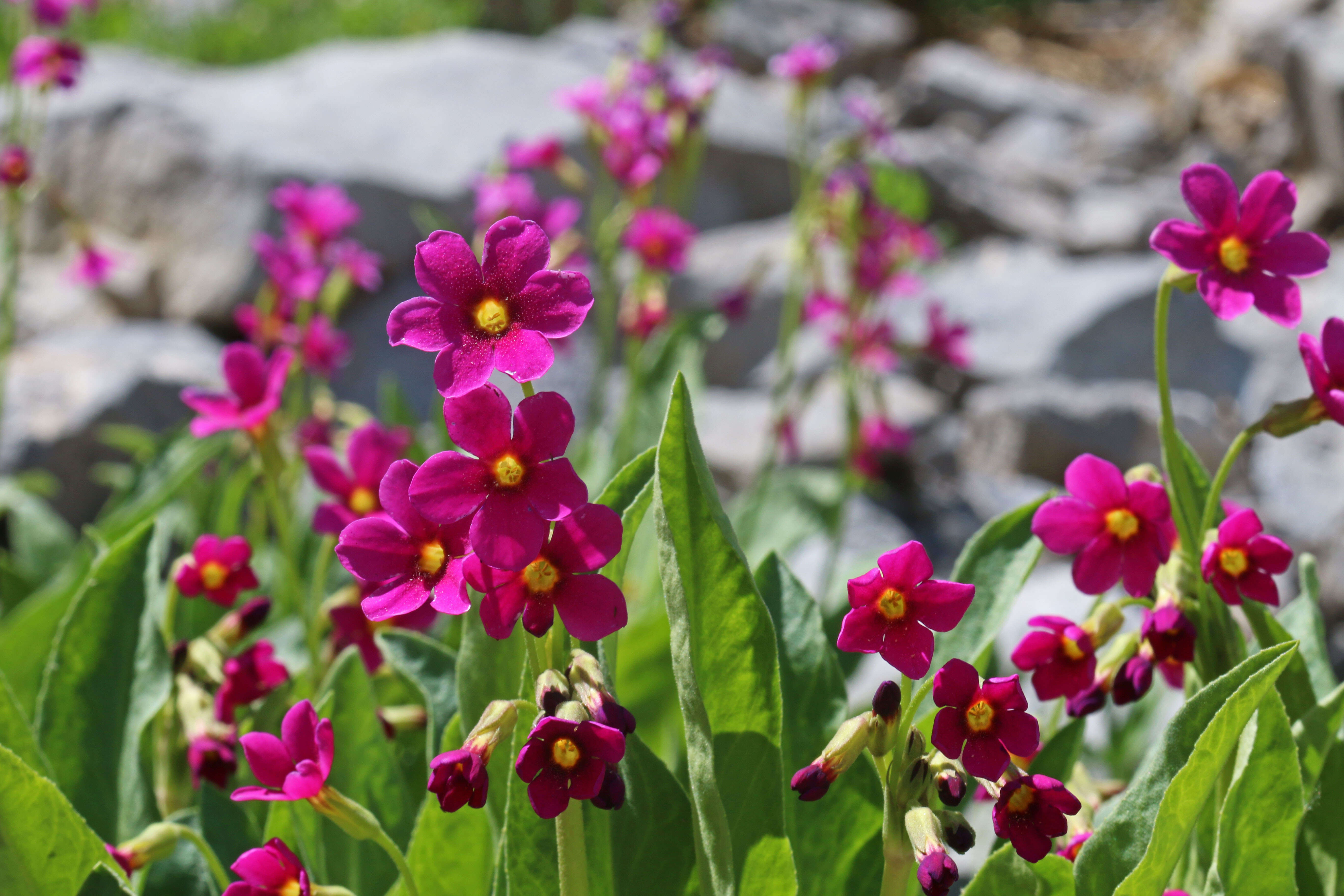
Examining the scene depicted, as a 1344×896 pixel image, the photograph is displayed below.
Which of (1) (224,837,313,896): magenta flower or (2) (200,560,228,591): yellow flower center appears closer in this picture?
(1) (224,837,313,896): magenta flower

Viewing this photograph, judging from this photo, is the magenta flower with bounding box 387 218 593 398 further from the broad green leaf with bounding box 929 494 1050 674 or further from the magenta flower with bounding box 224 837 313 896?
the broad green leaf with bounding box 929 494 1050 674

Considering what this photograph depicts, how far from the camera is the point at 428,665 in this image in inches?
47.4

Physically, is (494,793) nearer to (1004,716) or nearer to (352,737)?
(352,737)

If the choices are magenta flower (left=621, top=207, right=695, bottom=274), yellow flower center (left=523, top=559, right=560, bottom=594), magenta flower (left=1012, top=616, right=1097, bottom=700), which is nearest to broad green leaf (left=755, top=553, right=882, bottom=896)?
magenta flower (left=1012, top=616, right=1097, bottom=700)

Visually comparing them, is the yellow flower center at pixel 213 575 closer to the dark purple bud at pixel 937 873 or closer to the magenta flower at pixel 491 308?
the magenta flower at pixel 491 308

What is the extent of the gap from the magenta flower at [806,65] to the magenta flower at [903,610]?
187cm

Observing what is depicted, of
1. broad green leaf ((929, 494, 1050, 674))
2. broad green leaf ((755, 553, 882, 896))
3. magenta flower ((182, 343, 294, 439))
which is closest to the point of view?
broad green leaf ((755, 553, 882, 896))

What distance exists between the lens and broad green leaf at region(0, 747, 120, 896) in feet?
2.90

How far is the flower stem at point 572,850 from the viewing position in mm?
805

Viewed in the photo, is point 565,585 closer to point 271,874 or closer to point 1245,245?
point 271,874

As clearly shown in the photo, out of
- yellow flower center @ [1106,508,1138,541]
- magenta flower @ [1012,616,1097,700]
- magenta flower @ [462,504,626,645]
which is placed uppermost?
magenta flower @ [462,504,626,645]

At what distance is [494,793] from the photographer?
1.00m

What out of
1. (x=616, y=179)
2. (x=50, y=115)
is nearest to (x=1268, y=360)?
(x=616, y=179)

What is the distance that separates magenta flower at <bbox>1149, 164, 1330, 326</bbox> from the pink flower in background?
3 centimetres
